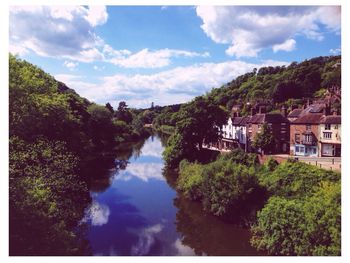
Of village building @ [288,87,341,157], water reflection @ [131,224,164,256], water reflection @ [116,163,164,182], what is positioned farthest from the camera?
water reflection @ [116,163,164,182]

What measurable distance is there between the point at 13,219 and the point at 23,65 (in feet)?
26.9

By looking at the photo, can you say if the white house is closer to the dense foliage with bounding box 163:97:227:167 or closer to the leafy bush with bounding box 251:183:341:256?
the dense foliage with bounding box 163:97:227:167

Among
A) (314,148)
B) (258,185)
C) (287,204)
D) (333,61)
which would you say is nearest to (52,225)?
(287,204)

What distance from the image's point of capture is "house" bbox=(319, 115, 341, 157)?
62.4 ft

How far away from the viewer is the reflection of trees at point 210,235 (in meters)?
12.3

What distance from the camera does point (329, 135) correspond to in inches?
779

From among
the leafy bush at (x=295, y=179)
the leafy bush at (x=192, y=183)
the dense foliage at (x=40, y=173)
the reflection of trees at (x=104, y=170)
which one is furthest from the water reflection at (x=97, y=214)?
the leafy bush at (x=295, y=179)

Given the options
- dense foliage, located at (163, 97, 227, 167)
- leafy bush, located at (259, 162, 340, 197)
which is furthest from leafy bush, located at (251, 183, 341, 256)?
dense foliage, located at (163, 97, 227, 167)

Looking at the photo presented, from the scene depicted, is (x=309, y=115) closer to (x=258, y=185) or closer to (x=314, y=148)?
(x=314, y=148)

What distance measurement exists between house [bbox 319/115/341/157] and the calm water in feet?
27.9

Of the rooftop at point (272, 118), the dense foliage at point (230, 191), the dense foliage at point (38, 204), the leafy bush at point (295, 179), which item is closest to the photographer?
the dense foliage at point (38, 204)

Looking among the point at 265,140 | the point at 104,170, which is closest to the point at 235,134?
the point at 265,140

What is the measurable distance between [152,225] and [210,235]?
2545 millimetres

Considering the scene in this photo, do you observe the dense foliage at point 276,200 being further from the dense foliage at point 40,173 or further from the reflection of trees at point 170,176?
the dense foliage at point 40,173
